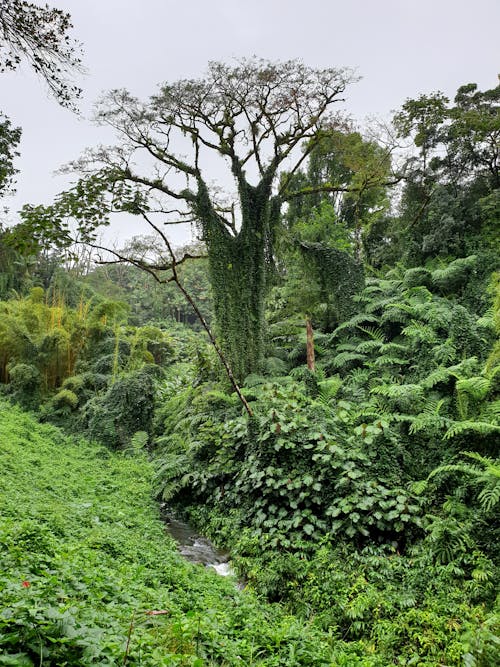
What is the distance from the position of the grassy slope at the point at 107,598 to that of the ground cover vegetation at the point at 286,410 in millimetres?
22

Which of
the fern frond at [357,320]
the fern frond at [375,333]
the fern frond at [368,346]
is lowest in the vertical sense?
the fern frond at [368,346]

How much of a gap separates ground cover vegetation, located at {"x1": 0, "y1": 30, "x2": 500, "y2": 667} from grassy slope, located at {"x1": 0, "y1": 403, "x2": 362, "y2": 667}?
22 millimetres

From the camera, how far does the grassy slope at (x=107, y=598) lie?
200 centimetres

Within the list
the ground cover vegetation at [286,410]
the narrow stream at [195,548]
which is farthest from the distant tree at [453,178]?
the narrow stream at [195,548]

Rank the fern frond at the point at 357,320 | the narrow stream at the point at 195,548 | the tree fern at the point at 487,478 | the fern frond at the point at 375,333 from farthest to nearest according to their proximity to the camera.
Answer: the fern frond at the point at 357,320 → the fern frond at the point at 375,333 → the narrow stream at the point at 195,548 → the tree fern at the point at 487,478

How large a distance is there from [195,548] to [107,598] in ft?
12.8

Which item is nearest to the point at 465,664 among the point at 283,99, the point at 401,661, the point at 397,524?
the point at 401,661

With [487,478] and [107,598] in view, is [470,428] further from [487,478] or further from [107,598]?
[107,598]

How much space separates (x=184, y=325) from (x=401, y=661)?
86.8ft

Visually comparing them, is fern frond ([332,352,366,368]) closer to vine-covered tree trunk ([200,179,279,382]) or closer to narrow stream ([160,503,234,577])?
vine-covered tree trunk ([200,179,279,382])

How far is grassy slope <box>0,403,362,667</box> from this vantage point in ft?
6.56

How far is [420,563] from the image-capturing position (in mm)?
4812

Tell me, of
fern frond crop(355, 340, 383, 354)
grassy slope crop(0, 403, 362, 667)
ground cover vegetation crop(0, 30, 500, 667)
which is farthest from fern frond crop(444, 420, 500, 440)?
fern frond crop(355, 340, 383, 354)

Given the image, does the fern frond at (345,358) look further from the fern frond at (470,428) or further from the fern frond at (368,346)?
the fern frond at (470,428)
